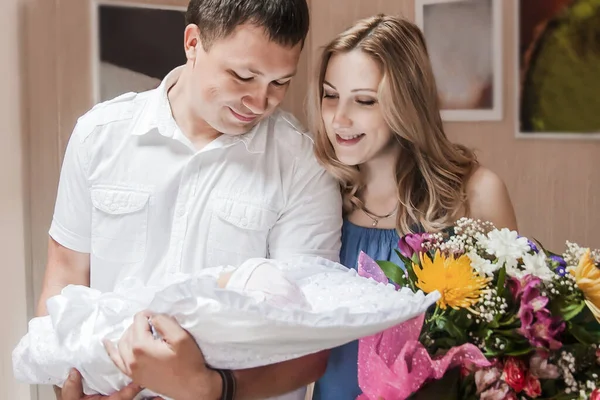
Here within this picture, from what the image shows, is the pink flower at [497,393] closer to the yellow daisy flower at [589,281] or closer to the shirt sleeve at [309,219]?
the yellow daisy flower at [589,281]

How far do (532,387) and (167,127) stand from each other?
96 cm

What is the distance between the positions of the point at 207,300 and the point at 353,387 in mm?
603

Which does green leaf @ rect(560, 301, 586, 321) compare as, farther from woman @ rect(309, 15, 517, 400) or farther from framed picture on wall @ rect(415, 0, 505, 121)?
framed picture on wall @ rect(415, 0, 505, 121)

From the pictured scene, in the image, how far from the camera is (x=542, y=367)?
1.07m

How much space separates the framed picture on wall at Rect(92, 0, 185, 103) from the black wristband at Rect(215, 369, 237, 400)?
4.07 feet

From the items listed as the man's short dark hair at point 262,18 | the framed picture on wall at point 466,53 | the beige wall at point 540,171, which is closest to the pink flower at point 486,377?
the man's short dark hair at point 262,18

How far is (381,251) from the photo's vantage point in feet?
5.51

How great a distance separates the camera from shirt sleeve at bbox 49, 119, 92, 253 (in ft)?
5.26

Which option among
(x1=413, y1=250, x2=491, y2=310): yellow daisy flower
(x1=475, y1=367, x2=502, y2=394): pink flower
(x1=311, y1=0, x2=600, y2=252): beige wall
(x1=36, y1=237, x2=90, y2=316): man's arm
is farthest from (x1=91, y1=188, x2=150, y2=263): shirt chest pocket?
(x1=311, y1=0, x2=600, y2=252): beige wall

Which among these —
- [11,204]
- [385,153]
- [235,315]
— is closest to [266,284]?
[235,315]

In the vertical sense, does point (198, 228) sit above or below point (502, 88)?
below

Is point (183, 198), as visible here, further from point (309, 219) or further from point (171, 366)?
point (171, 366)

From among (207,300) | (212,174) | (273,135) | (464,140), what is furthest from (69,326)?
(464,140)

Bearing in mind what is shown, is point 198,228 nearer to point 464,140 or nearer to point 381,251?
point 381,251
